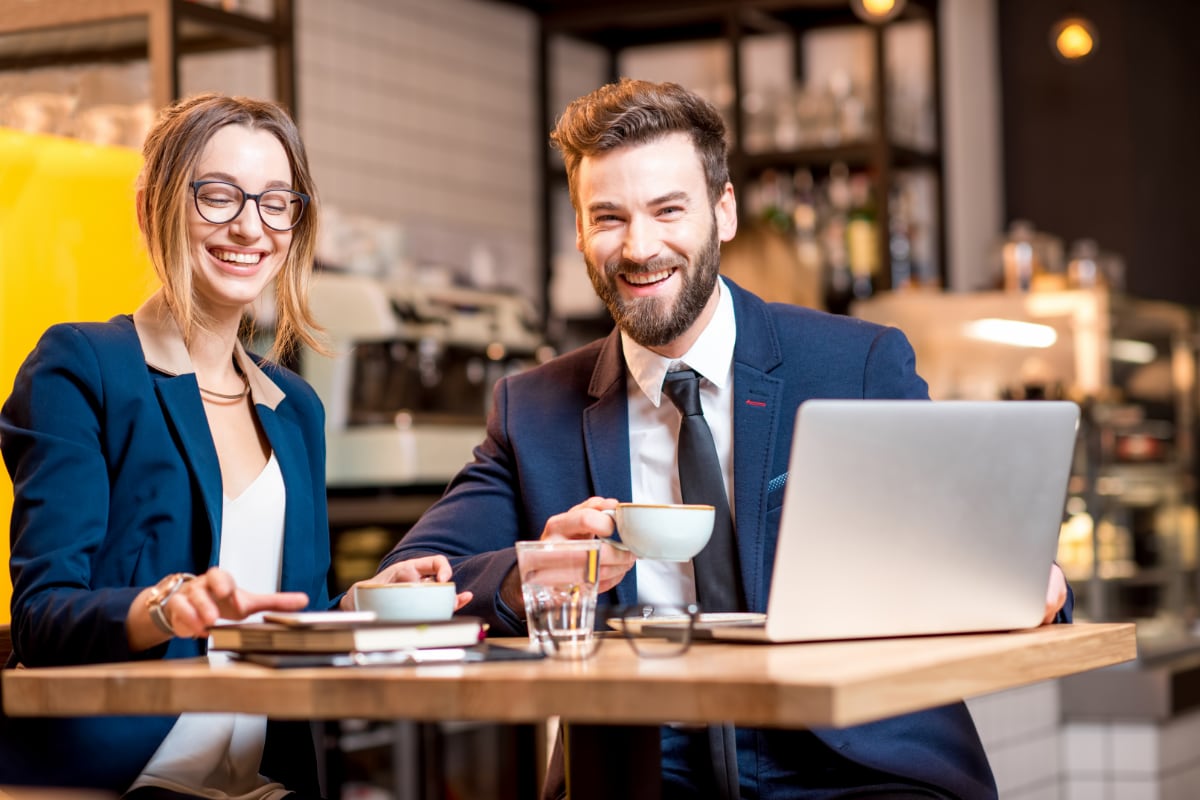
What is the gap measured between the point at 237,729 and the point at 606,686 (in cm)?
80

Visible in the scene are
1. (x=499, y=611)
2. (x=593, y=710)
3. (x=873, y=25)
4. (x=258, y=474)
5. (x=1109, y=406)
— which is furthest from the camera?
(x=873, y=25)

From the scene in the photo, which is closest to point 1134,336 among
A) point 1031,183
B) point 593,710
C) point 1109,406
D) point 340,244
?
point 1109,406

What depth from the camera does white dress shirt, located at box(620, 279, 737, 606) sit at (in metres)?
2.14

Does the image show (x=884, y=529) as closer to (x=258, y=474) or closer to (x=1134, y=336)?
(x=258, y=474)

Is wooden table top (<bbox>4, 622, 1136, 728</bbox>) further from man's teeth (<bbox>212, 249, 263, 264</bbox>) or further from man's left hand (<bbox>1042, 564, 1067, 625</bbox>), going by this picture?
man's teeth (<bbox>212, 249, 263, 264</bbox>)

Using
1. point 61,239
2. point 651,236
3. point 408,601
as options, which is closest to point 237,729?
point 408,601

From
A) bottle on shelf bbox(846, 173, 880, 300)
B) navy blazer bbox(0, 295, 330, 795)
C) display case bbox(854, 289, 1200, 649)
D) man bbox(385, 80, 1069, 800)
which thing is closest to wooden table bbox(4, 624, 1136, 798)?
navy blazer bbox(0, 295, 330, 795)

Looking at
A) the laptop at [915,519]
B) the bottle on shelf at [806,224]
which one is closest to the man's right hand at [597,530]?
the laptop at [915,519]

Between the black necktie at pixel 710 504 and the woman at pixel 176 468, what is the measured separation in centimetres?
36

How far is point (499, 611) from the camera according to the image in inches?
73.1

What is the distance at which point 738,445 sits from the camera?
2.07 meters

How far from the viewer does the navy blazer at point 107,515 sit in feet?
5.70

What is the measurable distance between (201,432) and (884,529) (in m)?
0.88

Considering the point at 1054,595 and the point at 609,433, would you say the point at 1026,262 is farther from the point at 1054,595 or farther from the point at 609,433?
the point at 1054,595
